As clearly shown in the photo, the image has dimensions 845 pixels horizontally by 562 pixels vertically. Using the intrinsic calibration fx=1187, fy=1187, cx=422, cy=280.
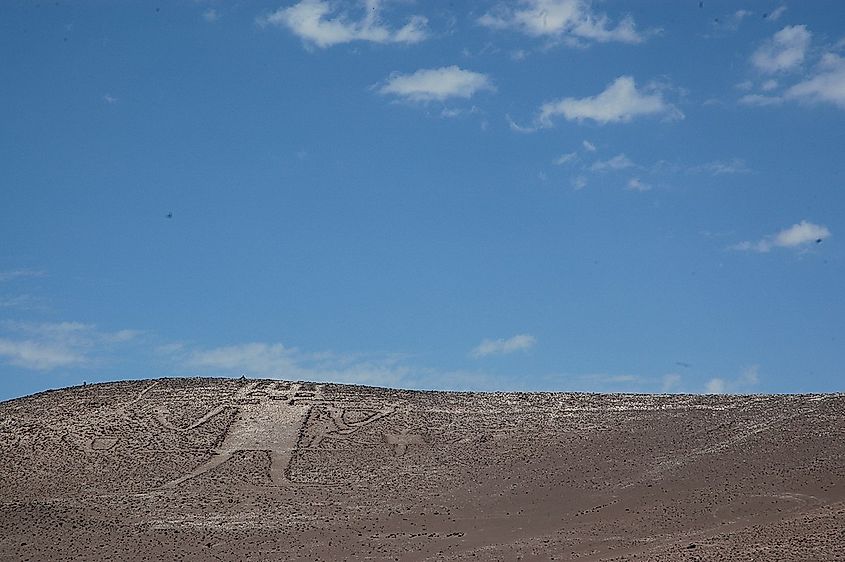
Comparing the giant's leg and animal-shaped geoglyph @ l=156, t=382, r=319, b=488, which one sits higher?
animal-shaped geoglyph @ l=156, t=382, r=319, b=488

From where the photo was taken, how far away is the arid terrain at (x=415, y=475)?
35.1 meters

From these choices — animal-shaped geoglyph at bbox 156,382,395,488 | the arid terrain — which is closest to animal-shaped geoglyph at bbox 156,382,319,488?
animal-shaped geoglyph at bbox 156,382,395,488

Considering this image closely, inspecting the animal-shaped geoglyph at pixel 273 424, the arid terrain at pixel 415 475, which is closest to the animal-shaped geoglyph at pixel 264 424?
the animal-shaped geoglyph at pixel 273 424

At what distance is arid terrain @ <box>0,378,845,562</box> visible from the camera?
3509 cm

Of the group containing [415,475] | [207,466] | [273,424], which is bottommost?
[415,475]

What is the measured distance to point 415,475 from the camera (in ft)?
137

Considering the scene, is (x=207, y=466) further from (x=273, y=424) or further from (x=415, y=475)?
(x=415, y=475)

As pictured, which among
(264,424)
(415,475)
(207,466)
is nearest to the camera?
(415,475)

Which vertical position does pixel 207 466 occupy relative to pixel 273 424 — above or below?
below

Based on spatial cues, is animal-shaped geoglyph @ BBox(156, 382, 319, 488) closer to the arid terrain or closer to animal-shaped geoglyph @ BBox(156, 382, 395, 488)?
animal-shaped geoglyph @ BBox(156, 382, 395, 488)

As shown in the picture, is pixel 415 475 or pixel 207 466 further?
pixel 207 466

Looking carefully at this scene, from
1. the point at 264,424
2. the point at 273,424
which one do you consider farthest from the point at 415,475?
the point at 264,424

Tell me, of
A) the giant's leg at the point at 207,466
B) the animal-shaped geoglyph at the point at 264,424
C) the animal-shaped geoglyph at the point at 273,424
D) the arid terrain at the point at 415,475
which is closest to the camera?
the arid terrain at the point at 415,475

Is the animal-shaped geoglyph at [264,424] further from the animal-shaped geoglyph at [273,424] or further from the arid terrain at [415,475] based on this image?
the arid terrain at [415,475]
